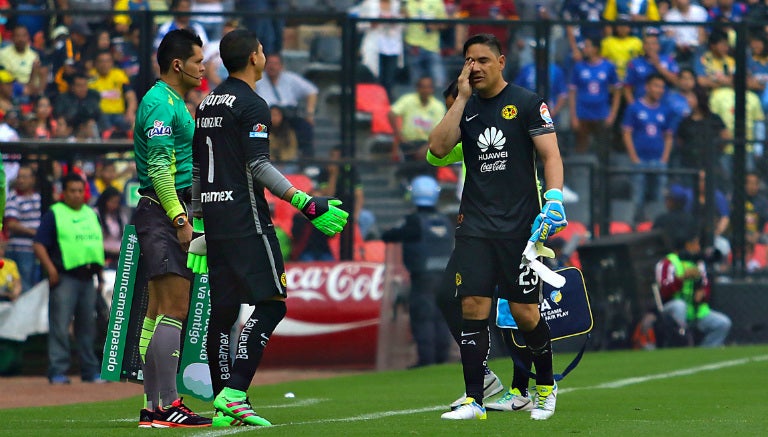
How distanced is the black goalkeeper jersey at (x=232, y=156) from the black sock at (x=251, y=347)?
43cm

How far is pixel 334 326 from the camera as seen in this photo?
1562 cm

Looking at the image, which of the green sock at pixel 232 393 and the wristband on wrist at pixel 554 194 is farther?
the wristband on wrist at pixel 554 194

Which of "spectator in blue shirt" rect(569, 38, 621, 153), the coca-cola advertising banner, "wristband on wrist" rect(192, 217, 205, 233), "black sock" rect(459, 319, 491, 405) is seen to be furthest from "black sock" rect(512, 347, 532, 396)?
"spectator in blue shirt" rect(569, 38, 621, 153)

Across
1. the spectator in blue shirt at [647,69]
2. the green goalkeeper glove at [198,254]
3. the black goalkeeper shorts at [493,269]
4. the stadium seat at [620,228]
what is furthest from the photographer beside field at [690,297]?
the green goalkeeper glove at [198,254]

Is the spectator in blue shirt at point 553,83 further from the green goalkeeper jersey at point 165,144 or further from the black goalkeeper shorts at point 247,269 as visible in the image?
the black goalkeeper shorts at point 247,269

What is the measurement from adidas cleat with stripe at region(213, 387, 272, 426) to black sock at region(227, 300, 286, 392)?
0.03 metres

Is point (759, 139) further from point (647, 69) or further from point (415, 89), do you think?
point (415, 89)

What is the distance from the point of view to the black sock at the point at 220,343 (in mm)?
7742

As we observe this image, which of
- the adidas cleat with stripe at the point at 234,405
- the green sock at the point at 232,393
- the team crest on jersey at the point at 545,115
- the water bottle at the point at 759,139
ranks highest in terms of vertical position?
the water bottle at the point at 759,139

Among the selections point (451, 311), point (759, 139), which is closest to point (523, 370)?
point (451, 311)

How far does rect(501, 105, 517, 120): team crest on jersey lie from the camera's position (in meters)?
7.96

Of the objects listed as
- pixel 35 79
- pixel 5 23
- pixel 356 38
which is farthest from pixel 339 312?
pixel 5 23

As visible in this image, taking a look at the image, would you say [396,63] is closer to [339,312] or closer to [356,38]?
[356,38]

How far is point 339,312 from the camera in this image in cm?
1562
